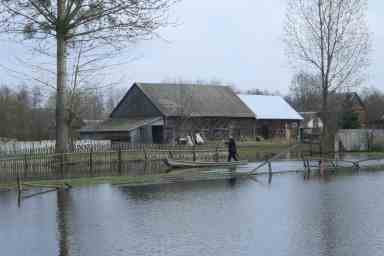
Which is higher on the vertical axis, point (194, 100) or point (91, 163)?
point (194, 100)

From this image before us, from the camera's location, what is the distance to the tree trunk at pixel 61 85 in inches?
1238

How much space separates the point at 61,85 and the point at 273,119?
45.4 meters

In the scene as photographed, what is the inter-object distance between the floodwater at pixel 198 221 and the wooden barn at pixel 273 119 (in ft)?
170

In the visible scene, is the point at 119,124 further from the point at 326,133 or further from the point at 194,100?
the point at 326,133

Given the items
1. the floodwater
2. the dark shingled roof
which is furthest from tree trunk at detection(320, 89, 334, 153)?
the floodwater

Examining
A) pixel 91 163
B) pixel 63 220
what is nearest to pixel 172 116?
pixel 91 163

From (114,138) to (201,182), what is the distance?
1624 inches

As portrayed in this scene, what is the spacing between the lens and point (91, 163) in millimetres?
35062

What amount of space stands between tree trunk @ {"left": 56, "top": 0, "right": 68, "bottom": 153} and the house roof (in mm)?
30288

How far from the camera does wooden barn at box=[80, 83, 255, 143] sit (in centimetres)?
6600

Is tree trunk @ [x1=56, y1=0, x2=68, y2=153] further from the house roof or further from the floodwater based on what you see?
the house roof

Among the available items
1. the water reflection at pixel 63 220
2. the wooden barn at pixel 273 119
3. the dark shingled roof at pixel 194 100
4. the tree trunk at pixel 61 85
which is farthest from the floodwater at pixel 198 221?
the wooden barn at pixel 273 119

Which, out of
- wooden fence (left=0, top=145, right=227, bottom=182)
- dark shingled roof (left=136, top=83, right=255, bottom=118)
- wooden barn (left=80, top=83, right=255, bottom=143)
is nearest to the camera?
wooden fence (left=0, top=145, right=227, bottom=182)

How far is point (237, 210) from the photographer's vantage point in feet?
54.1
